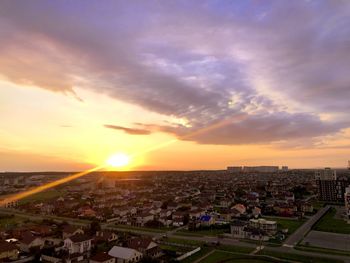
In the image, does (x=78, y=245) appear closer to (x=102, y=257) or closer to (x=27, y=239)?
(x=102, y=257)

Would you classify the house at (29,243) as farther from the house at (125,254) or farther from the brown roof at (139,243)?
the brown roof at (139,243)

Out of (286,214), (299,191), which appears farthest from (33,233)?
(299,191)

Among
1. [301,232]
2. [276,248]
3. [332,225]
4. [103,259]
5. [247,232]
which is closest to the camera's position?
[103,259]

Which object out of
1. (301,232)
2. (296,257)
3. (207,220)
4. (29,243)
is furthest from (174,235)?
(29,243)

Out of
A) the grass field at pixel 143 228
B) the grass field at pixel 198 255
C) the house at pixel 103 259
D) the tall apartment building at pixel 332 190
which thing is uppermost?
the tall apartment building at pixel 332 190

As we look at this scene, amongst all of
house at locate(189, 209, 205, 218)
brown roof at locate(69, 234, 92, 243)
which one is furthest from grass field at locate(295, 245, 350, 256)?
brown roof at locate(69, 234, 92, 243)

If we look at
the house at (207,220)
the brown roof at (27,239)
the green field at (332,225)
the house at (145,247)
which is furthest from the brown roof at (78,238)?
the green field at (332,225)
